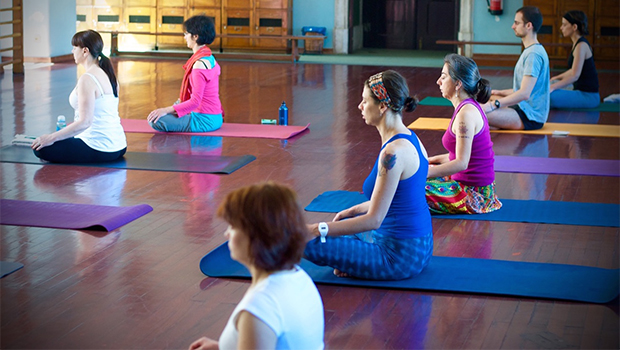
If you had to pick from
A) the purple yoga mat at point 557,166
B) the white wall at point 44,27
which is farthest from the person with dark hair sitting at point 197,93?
the white wall at point 44,27

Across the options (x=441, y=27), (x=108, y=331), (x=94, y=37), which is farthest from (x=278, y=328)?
(x=441, y=27)

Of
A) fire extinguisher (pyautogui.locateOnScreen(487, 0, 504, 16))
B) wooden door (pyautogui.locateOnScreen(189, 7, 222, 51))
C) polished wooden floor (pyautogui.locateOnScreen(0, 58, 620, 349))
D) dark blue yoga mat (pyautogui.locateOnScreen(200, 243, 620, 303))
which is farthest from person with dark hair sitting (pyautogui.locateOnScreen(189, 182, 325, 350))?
wooden door (pyautogui.locateOnScreen(189, 7, 222, 51))

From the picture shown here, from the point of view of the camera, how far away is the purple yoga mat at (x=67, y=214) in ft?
13.1

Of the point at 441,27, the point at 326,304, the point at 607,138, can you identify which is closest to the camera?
the point at 326,304

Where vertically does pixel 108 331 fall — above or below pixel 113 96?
below

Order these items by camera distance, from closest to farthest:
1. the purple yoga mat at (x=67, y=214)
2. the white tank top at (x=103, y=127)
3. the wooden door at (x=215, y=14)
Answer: the purple yoga mat at (x=67, y=214)
the white tank top at (x=103, y=127)
the wooden door at (x=215, y=14)

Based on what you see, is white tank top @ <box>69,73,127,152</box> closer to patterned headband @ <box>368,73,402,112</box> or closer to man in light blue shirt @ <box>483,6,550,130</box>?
patterned headband @ <box>368,73,402,112</box>

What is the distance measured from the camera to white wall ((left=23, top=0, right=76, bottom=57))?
12578mm

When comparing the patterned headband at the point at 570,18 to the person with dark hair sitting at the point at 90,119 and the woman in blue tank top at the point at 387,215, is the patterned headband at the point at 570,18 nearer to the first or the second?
the person with dark hair sitting at the point at 90,119

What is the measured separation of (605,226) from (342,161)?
2.11 m

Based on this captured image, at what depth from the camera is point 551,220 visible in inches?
165

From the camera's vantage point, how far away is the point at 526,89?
6.58 m

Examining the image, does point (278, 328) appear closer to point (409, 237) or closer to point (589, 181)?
point (409, 237)

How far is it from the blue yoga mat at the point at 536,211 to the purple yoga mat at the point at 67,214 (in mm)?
991
